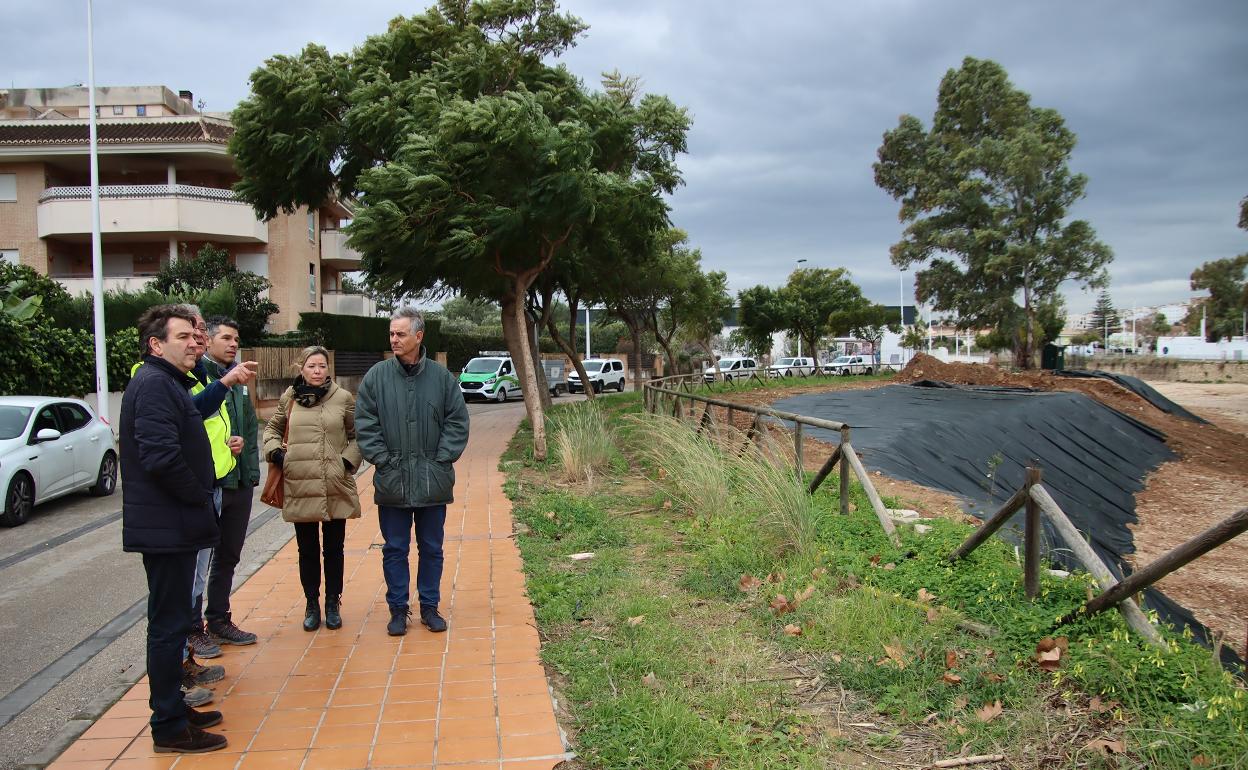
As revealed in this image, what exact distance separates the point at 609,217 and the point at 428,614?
31.1ft

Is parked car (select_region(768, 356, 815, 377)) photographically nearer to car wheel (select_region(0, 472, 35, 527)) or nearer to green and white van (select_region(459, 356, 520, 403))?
green and white van (select_region(459, 356, 520, 403))

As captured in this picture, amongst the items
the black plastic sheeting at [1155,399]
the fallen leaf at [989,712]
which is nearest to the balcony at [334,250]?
the black plastic sheeting at [1155,399]

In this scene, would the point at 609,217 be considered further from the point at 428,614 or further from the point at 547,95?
the point at 428,614

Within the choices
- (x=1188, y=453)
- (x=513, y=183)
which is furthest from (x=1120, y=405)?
(x=513, y=183)

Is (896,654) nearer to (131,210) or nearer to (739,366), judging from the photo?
(131,210)

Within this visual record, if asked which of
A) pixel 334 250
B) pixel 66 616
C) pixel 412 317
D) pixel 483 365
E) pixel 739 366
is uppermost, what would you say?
pixel 334 250

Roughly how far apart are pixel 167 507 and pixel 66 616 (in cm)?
322

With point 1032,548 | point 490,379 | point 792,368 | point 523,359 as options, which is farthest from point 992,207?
point 1032,548

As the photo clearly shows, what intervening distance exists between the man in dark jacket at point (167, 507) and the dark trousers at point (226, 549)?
3.49 ft

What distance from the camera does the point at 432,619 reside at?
517 centimetres

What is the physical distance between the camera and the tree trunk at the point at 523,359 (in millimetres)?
Result: 13367

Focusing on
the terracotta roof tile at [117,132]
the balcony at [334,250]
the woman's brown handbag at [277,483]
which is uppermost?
the terracotta roof tile at [117,132]

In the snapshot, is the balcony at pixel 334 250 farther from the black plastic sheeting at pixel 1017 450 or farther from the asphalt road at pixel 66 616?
the asphalt road at pixel 66 616

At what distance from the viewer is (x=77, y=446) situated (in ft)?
35.6
